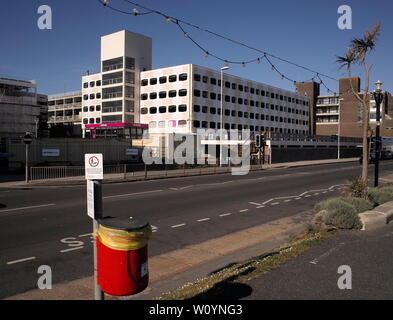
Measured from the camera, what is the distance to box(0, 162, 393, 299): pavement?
6164mm

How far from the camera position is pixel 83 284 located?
19.3ft

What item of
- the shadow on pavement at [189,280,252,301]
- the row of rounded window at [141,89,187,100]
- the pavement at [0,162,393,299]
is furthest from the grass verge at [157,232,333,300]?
the row of rounded window at [141,89,187,100]

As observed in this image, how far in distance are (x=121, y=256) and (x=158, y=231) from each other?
6024 millimetres

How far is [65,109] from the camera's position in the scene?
309ft

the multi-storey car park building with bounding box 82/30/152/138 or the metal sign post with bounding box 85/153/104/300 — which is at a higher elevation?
the multi-storey car park building with bounding box 82/30/152/138

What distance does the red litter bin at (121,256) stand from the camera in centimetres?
359

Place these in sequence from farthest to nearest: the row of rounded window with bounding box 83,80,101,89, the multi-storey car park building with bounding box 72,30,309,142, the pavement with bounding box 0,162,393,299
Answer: the row of rounded window with bounding box 83,80,101,89 → the multi-storey car park building with bounding box 72,30,309,142 → the pavement with bounding box 0,162,393,299

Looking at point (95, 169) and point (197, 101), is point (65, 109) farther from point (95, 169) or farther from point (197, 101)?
point (95, 169)

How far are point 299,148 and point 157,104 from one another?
28.9 metres

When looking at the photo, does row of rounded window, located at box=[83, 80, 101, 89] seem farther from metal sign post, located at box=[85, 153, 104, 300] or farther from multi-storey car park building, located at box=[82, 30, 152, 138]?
metal sign post, located at box=[85, 153, 104, 300]

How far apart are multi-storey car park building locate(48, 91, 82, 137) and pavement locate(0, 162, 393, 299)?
255 feet

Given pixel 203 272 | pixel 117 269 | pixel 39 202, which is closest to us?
pixel 117 269

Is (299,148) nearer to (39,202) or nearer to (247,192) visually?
(247,192)
